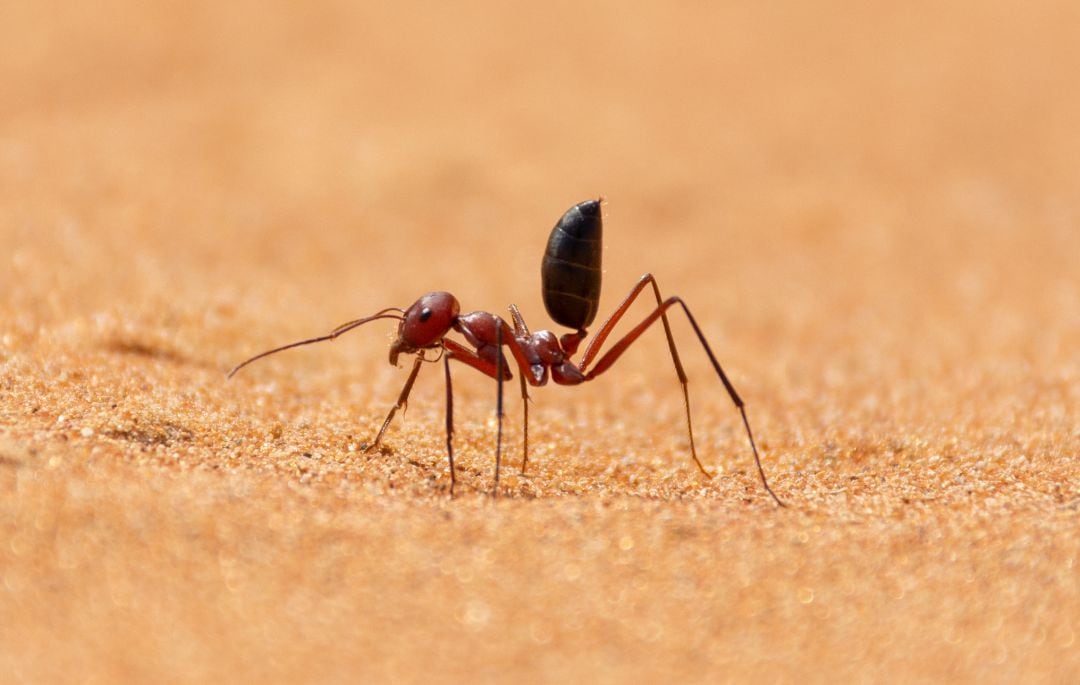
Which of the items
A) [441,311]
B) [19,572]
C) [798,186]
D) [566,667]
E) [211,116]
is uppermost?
[211,116]

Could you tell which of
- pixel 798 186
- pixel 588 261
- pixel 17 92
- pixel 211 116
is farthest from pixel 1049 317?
pixel 17 92

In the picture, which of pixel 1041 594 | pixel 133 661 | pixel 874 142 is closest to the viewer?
pixel 133 661

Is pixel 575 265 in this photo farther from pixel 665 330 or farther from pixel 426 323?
pixel 426 323

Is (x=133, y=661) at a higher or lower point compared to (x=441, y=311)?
lower

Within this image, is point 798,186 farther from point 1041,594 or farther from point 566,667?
point 566,667

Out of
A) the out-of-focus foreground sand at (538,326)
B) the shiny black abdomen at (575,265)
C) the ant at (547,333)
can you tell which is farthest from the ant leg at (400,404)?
the shiny black abdomen at (575,265)

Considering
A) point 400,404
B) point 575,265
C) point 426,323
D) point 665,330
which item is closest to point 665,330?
point 665,330
